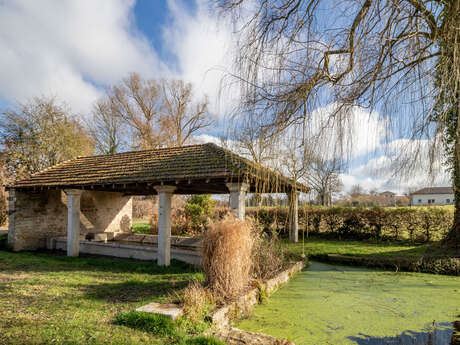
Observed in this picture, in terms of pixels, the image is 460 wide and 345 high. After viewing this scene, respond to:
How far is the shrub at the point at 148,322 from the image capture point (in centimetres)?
362

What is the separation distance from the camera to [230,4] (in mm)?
2861

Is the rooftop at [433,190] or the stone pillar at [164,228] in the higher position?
the rooftop at [433,190]

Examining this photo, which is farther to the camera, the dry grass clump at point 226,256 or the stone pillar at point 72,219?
the stone pillar at point 72,219

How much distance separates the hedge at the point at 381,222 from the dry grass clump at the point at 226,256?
604cm

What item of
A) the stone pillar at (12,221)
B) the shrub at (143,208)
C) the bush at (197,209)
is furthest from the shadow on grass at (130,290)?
the shrub at (143,208)

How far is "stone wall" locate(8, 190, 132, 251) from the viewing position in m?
10.3

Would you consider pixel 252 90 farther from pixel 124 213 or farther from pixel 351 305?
pixel 124 213

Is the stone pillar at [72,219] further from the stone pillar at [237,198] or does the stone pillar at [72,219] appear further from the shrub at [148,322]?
the shrub at [148,322]

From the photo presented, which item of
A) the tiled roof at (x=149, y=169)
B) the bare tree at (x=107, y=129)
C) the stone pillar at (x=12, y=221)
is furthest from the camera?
the bare tree at (x=107, y=129)

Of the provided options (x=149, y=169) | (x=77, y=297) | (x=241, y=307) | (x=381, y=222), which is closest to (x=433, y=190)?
(x=241, y=307)

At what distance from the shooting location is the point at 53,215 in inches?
451

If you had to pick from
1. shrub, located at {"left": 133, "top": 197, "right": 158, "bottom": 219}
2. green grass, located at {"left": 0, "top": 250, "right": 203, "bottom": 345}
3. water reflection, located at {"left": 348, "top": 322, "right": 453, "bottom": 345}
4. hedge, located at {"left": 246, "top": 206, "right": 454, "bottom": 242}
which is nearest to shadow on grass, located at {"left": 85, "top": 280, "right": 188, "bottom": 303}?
green grass, located at {"left": 0, "top": 250, "right": 203, "bottom": 345}

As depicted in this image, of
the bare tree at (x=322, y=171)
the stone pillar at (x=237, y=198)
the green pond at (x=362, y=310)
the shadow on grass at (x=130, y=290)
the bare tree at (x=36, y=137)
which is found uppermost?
the bare tree at (x=36, y=137)

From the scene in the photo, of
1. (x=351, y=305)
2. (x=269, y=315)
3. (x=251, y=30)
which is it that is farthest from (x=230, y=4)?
(x=351, y=305)
